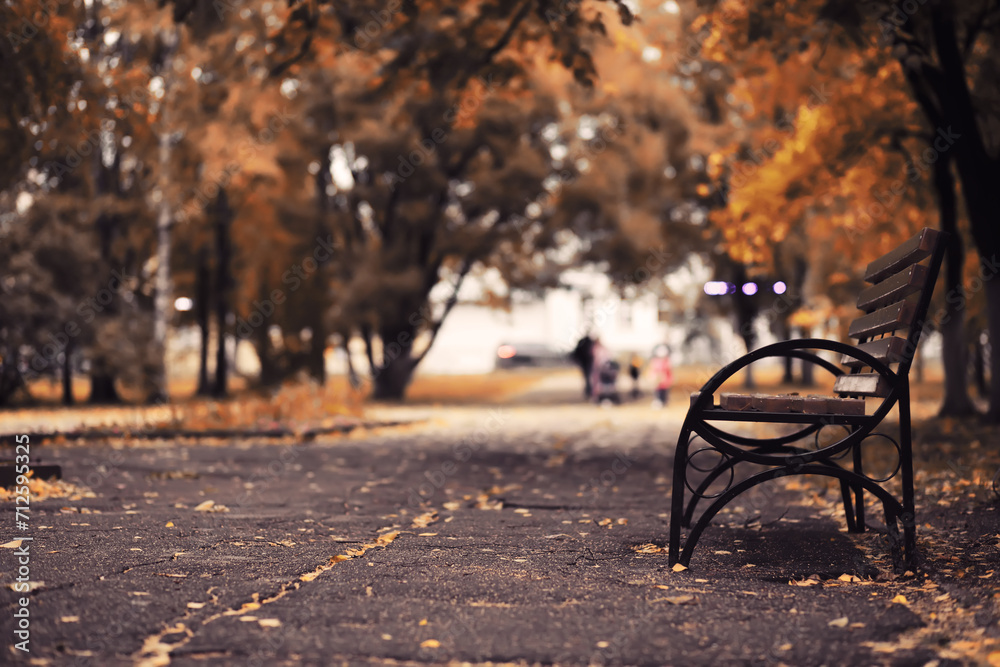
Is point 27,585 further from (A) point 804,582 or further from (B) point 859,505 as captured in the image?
(B) point 859,505

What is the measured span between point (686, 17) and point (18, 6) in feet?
38.3

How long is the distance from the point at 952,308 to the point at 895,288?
10310mm

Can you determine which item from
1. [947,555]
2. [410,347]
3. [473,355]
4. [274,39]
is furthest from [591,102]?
[473,355]

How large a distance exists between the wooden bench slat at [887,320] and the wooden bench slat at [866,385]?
231 mm

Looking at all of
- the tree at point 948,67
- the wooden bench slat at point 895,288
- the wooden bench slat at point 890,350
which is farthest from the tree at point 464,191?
the wooden bench slat at point 890,350

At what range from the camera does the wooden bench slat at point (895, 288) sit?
15.2 ft

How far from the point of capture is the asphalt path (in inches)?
133

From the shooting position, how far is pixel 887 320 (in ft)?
→ 15.9

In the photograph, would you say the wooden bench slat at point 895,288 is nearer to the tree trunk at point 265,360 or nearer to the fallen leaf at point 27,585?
the fallen leaf at point 27,585

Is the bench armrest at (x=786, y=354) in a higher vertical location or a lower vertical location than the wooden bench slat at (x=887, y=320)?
lower

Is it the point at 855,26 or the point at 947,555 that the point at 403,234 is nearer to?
the point at 855,26

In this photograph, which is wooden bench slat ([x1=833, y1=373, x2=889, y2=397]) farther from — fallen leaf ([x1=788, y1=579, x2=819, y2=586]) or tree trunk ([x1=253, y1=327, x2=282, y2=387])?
tree trunk ([x1=253, y1=327, x2=282, y2=387])

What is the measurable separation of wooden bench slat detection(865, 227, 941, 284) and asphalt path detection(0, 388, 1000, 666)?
55.0 inches

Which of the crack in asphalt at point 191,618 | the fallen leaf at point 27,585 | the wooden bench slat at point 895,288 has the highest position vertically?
the wooden bench slat at point 895,288
